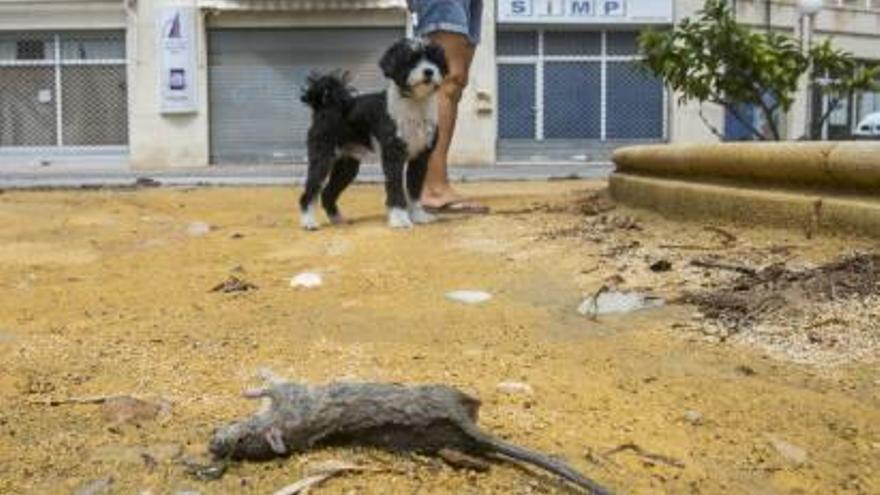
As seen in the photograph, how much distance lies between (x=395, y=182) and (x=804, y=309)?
3.31 meters

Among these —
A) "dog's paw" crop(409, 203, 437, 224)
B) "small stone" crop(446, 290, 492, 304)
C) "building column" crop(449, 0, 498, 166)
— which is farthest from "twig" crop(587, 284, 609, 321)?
"building column" crop(449, 0, 498, 166)

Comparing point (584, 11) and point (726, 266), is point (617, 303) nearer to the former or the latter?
point (726, 266)

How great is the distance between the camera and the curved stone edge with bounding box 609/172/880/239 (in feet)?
14.5

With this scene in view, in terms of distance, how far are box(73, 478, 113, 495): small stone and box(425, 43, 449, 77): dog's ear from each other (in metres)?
4.49

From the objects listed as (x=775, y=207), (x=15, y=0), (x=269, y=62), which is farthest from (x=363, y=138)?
(x=15, y=0)

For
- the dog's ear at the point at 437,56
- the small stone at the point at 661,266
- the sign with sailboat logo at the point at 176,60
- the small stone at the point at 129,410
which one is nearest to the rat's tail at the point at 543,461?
the small stone at the point at 129,410

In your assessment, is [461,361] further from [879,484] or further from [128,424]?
[879,484]

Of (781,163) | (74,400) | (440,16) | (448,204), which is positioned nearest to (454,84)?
(440,16)

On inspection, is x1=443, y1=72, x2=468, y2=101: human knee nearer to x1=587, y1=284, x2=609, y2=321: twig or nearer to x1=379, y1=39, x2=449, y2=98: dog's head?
x1=379, y1=39, x2=449, y2=98: dog's head

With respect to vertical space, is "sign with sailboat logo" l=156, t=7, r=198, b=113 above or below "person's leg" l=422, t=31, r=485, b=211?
above

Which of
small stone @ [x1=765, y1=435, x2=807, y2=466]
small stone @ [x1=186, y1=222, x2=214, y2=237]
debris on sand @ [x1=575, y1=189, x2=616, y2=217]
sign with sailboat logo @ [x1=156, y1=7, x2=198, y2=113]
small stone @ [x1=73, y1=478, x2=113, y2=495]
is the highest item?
Answer: sign with sailboat logo @ [x1=156, y1=7, x2=198, y2=113]

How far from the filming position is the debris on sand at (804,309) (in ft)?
11.3

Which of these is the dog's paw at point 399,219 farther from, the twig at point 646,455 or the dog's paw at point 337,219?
the twig at point 646,455

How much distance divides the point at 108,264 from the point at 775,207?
3.04 meters
